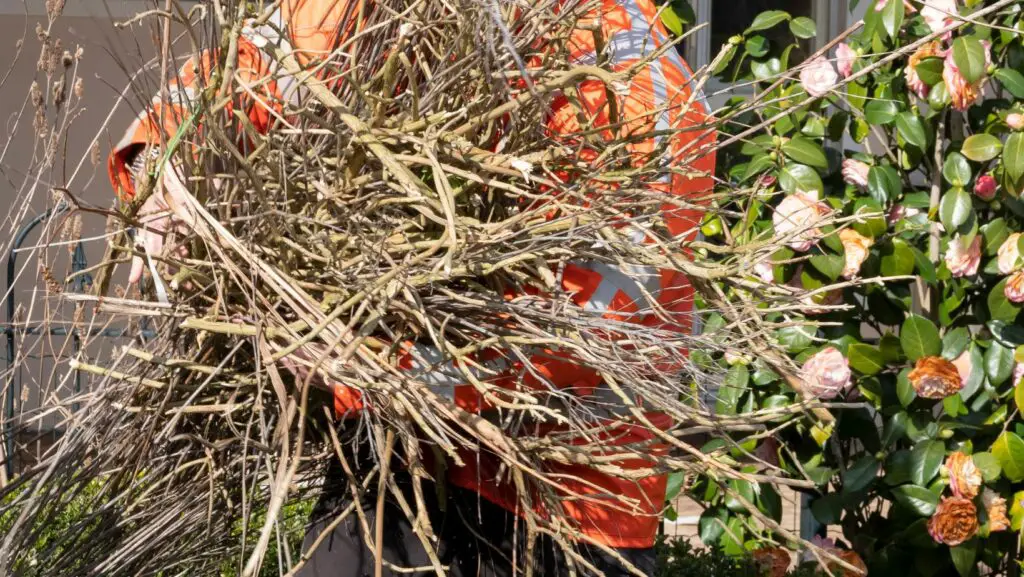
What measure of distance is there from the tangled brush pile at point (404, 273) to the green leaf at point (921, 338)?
1.10m

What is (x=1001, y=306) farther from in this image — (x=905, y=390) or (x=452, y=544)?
(x=452, y=544)

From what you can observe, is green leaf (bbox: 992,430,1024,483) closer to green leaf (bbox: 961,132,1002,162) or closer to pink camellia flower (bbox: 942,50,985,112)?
green leaf (bbox: 961,132,1002,162)

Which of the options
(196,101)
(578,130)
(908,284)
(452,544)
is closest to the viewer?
(196,101)

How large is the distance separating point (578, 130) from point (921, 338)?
51.0 inches

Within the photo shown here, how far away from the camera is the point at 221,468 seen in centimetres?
133

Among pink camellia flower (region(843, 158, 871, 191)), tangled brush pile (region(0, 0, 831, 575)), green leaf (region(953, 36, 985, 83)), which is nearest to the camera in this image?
tangled brush pile (region(0, 0, 831, 575))

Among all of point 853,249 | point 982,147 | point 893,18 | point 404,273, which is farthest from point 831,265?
point 404,273

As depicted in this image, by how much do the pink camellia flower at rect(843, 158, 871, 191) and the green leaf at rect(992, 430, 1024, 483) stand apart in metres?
0.61

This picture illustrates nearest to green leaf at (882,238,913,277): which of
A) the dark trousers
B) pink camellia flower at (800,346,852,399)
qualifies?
pink camellia flower at (800,346,852,399)

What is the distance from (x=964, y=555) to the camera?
231 centimetres

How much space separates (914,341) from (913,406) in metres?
0.17

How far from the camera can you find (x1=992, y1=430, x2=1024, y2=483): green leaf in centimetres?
228

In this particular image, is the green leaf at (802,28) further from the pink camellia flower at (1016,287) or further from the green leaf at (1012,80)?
the pink camellia flower at (1016,287)

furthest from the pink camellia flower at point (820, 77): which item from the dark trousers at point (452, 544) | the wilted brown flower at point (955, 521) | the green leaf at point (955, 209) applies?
the dark trousers at point (452, 544)
